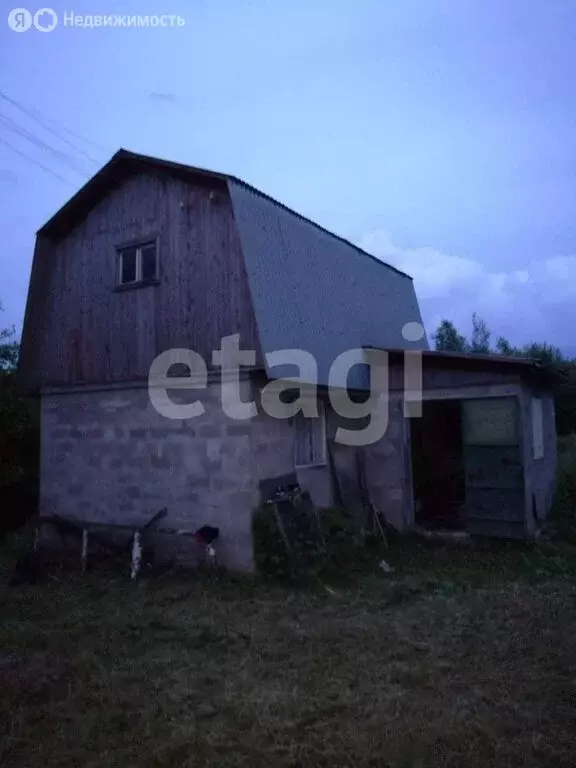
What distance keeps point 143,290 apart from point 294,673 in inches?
244

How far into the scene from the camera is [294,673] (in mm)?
5207

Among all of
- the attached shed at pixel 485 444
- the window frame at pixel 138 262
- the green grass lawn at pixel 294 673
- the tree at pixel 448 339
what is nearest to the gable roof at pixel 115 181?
the window frame at pixel 138 262

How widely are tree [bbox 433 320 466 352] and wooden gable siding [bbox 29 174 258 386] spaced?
2280 cm

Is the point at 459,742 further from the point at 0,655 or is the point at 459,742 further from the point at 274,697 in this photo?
the point at 0,655

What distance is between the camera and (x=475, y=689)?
4.66m

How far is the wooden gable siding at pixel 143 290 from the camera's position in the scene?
8.60 metres

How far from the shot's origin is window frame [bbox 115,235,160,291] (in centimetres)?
932

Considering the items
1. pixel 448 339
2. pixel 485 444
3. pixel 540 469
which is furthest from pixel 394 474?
pixel 448 339

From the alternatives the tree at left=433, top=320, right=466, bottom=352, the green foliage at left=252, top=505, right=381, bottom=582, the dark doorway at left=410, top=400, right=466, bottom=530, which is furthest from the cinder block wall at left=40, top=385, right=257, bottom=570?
the tree at left=433, top=320, right=466, bottom=352

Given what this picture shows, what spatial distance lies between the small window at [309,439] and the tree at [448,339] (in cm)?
2124

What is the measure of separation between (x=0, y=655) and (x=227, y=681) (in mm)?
2419

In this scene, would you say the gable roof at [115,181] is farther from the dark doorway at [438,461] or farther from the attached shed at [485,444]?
the dark doorway at [438,461]

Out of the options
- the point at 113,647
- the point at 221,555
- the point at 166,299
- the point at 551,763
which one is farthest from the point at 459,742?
the point at 166,299

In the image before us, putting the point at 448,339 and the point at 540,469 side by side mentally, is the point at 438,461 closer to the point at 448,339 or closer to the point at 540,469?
the point at 540,469
